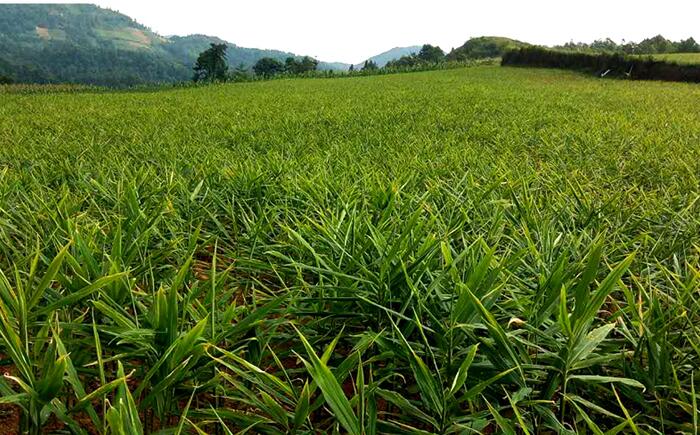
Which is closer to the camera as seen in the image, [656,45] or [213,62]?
[656,45]

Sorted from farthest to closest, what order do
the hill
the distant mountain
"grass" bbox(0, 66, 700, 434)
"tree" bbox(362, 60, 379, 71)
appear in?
the distant mountain, the hill, "tree" bbox(362, 60, 379, 71), "grass" bbox(0, 66, 700, 434)

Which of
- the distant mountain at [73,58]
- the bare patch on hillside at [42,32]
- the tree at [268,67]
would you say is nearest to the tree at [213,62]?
the tree at [268,67]

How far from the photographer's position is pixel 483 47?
3103 inches

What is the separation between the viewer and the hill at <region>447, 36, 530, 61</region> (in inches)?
2982

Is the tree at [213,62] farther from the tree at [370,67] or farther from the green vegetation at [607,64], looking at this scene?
the green vegetation at [607,64]

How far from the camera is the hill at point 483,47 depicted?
75.8m

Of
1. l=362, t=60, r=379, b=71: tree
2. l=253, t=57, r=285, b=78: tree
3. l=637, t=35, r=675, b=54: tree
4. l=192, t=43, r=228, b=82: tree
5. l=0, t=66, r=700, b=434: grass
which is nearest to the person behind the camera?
l=0, t=66, r=700, b=434: grass

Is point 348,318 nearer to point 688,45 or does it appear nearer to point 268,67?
point 688,45

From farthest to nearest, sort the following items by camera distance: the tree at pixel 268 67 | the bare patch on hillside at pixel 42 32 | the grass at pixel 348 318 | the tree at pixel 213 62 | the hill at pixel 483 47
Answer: the bare patch on hillside at pixel 42 32 → the tree at pixel 268 67 → the hill at pixel 483 47 → the tree at pixel 213 62 → the grass at pixel 348 318

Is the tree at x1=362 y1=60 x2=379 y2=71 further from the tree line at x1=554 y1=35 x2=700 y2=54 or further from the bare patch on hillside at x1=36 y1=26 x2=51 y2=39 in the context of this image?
the bare patch on hillside at x1=36 y1=26 x2=51 y2=39

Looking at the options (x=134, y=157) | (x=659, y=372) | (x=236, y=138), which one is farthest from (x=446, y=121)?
(x=659, y=372)

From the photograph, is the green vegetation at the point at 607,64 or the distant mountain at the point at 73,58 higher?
the distant mountain at the point at 73,58

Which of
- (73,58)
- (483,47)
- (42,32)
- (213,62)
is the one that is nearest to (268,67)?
(213,62)

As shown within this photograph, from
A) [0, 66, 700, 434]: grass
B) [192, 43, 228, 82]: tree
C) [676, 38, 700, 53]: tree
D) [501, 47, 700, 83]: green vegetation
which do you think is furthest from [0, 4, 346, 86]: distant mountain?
[676, 38, 700, 53]: tree
